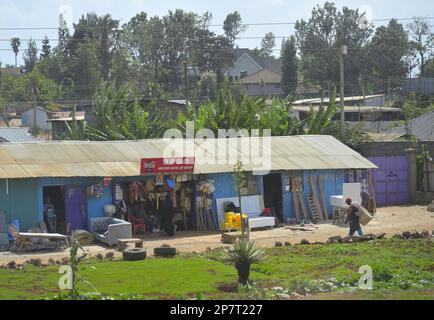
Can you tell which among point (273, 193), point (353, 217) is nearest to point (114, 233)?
point (353, 217)

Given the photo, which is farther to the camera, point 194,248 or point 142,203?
point 142,203

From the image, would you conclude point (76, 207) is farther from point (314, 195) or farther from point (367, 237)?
point (367, 237)

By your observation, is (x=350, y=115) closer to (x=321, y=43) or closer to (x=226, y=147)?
Result: (x=226, y=147)

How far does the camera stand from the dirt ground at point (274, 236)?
21.7m

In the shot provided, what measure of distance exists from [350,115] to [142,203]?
92.1 ft

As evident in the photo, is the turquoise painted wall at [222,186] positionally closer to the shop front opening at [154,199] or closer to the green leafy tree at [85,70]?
the shop front opening at [154,199]

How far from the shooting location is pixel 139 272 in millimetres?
17828

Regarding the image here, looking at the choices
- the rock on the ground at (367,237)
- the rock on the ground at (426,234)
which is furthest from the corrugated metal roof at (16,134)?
the rock on the ground at (426,234)

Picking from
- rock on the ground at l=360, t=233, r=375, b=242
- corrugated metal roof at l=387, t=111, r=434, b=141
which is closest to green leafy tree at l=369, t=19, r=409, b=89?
corrugated metal roof at l=387, t=111, r=434, b=141

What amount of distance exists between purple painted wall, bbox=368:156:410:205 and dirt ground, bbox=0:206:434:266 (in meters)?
3.46

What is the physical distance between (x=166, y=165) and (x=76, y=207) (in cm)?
336

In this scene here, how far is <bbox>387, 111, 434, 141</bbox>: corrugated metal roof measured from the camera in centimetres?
3728
